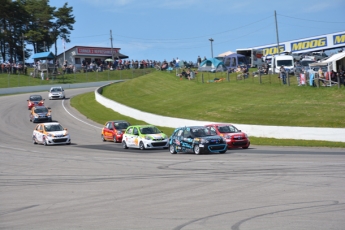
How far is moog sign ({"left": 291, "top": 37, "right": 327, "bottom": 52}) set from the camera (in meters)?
64.3

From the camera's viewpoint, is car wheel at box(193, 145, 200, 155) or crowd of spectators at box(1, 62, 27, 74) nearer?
car wheel at box(193, 145, 200, 155)

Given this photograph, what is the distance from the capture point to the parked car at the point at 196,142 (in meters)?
24.1

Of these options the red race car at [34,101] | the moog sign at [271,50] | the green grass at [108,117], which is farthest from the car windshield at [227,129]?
the moog sign at [271,50]

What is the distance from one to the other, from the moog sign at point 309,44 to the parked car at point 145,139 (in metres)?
40.8

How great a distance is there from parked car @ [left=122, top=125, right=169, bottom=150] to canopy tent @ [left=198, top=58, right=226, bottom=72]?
3503cm

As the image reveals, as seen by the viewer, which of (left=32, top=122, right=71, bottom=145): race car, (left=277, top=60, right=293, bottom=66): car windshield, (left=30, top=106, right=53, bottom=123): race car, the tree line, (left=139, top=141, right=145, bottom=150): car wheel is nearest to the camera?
(left=139, top=141, right=145, bottom=150): car wheel

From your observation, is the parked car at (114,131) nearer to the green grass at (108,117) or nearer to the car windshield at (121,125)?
the car windshield at (121,125)

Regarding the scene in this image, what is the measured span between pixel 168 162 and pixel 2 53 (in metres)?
84.9

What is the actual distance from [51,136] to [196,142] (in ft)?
38.6

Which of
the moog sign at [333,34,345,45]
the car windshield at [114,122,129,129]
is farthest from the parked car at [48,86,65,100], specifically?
the moog sign at [333,34,345,45]

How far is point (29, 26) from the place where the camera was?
A: 104 meters

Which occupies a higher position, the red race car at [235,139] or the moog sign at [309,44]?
the moog sign at [309,44]

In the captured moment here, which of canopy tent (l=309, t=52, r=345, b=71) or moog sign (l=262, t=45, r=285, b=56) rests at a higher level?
moog sign (l=262, t=45, r=285, b=56)

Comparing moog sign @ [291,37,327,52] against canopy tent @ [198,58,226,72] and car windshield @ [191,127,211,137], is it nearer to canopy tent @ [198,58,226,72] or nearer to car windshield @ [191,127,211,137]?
canopy tent @ [198,58,226,72]
